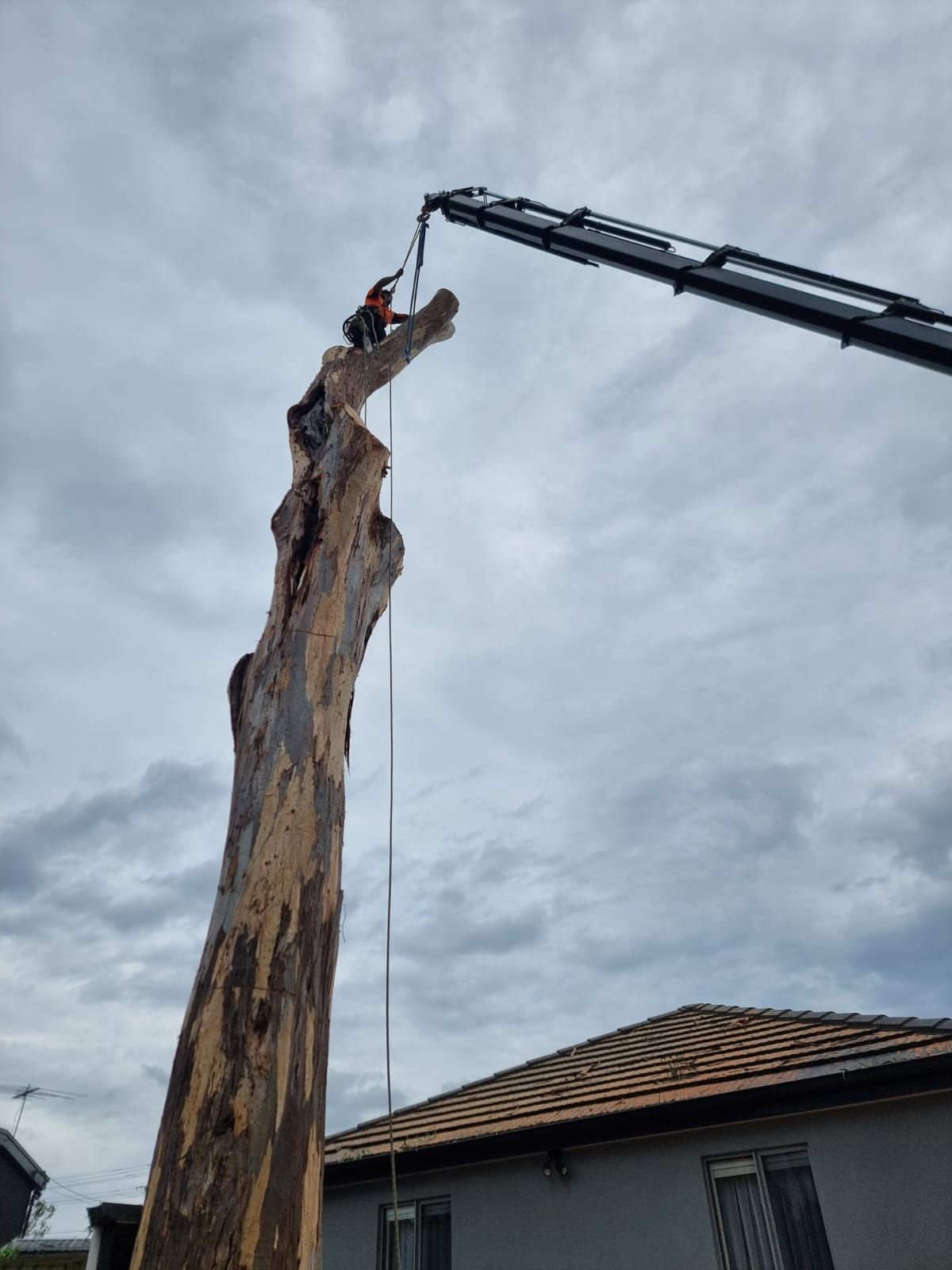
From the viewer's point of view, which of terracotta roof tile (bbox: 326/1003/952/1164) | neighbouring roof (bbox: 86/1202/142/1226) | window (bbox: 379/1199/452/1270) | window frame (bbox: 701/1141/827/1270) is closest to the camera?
neighbouring roof (bbox: 86/1202/142/1226)

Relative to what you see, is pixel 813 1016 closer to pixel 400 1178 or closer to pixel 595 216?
pixel 400 1178

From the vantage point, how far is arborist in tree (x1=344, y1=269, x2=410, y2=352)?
702 cm

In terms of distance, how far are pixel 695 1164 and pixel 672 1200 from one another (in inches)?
12.7

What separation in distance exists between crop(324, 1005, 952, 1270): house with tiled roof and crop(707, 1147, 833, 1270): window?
0.03ft

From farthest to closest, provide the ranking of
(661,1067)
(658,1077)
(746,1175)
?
(661,1067) < (658,1077) < (746,1175)

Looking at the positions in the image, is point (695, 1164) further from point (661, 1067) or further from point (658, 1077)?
point (661, 1067)

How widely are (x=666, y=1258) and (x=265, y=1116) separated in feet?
16.5

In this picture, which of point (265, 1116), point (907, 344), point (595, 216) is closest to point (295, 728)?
point (265, 1116)

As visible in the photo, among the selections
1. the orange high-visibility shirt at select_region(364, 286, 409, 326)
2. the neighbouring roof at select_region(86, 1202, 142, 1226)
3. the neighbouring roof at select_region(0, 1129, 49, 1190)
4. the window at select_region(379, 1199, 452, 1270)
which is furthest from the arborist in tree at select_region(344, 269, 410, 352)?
the neighbouring roof at select_region(0, 1129, 49, 1190)

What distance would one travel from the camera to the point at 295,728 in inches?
161

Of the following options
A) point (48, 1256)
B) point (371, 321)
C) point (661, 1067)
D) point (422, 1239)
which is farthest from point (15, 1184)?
point (371, 321)

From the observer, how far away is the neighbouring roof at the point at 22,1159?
20.2 meters

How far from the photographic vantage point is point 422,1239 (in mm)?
8164

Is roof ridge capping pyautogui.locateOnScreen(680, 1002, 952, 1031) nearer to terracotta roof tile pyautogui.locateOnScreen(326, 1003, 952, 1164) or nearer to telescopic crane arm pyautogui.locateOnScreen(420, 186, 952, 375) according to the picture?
terracotta roof tile pyautogui.locateOnScreen(326, 1003, 952, 1164)
